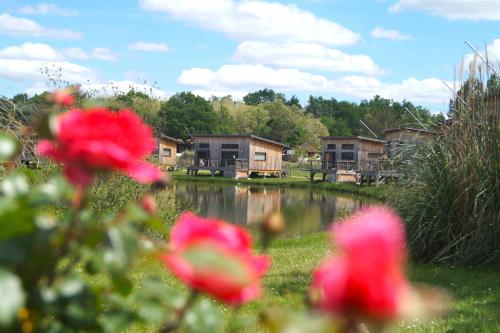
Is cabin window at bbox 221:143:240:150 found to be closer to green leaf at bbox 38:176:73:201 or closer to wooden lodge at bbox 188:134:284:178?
wooden lodge at bbox 188:134:284:178

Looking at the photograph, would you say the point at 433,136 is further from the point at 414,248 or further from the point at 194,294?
the point at 194,294

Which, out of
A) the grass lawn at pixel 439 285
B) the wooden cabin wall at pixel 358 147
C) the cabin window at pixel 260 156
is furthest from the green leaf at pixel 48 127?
the cabin window at pixel 260 156

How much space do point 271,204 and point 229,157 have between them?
18766mm

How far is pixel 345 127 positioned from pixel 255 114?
20.1 m

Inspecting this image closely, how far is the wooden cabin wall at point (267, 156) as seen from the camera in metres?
46.7

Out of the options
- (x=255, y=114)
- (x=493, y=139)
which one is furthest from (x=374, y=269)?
(x=255, y=114)

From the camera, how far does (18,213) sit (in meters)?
0.83

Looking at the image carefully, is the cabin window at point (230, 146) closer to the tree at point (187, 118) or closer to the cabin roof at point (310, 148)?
the tree at point (187, 118)

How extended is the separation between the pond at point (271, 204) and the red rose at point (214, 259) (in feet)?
47.5

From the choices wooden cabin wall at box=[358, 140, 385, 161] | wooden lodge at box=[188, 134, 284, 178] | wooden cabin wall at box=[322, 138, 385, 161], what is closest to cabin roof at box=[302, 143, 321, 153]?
wooden lodge at box=[188, 134, 284, 178]

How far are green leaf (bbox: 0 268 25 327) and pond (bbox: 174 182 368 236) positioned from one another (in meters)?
14.6

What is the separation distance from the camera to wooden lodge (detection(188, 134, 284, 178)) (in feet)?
151

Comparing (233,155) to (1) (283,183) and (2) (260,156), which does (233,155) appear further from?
(1) (283,183)

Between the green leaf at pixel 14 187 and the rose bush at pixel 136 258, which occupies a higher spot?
the green leaf at pixel 14 187
